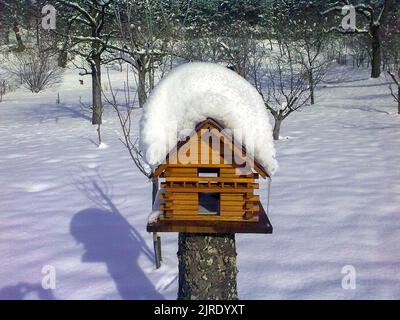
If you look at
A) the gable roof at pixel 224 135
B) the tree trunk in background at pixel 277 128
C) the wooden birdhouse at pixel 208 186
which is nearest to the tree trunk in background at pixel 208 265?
the wooden birdhouse at pixel 208 186

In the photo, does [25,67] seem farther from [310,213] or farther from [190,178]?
[190,178]

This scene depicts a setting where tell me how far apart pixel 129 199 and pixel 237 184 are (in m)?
4.71

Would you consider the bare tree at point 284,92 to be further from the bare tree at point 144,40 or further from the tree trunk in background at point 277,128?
the bare tree at point 144,40

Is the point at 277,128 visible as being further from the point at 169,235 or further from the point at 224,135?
the point at 224,135

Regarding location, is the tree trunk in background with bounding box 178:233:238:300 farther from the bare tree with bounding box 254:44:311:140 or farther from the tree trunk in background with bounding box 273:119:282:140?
the tree trunk in background with bounding box 273:119:282:140

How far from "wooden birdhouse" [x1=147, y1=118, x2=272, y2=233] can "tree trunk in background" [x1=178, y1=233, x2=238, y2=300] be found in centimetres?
14

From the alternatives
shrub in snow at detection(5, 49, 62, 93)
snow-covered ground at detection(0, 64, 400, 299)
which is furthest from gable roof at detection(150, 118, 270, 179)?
shrub in snow at detection(5, 49, 62, 93)

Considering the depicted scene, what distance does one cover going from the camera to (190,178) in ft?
7.23

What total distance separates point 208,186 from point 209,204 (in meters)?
0.28

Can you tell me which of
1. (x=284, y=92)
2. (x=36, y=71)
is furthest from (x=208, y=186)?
(x=36, y=71)

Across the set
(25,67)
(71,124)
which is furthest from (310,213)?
(25,67)

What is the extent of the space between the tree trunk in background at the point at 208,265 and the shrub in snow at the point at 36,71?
25.2 m
